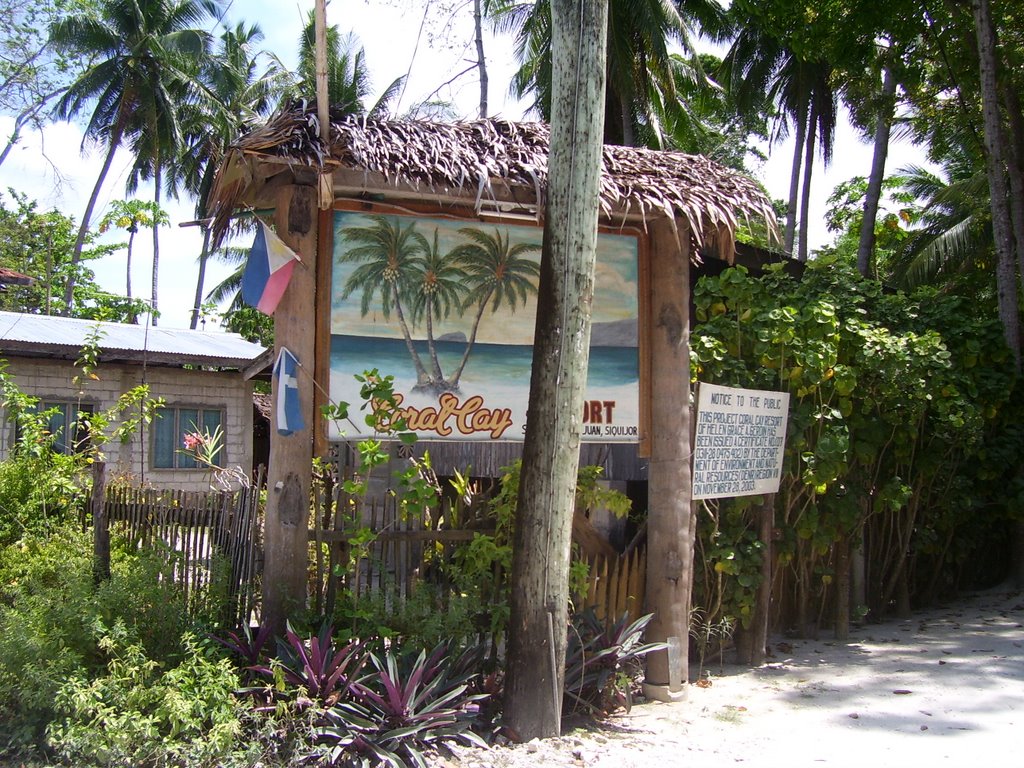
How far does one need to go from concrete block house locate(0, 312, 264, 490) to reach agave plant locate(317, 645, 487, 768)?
9.64m

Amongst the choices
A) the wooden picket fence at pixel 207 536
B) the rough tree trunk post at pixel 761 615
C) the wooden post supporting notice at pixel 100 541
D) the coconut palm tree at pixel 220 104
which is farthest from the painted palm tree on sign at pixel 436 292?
the coconut palm tree at pixel 220 104

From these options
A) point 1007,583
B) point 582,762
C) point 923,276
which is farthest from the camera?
point 923,276

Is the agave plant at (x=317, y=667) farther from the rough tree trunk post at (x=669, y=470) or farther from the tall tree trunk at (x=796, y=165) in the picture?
the tall tree trunk at (x=796, y=165)

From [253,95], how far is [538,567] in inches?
1197

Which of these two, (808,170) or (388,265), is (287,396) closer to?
(388,265)

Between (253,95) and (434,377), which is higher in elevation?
(253,95)

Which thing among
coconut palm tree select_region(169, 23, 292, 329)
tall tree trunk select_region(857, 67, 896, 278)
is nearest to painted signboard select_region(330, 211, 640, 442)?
tall tree trunk select_region(857, 67, 896, 278)

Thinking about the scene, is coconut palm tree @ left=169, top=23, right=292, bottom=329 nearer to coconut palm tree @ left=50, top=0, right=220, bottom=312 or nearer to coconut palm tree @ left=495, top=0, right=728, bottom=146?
coconut palm tree @ left=50, top=0, right=220, bottom=312

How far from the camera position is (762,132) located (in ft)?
101

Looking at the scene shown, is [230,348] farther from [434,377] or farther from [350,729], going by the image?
[350,729]

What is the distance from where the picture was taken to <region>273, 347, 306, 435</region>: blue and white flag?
550cm

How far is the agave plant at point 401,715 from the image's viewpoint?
15.2ft

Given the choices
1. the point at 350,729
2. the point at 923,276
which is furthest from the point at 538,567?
the point at 923,276

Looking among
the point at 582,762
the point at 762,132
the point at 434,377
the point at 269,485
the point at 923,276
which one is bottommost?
the point at 582,762
